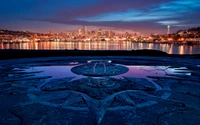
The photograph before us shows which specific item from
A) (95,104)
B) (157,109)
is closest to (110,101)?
(95,104)

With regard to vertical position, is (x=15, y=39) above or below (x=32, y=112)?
above

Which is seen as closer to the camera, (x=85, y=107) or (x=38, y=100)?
(x=85, y=107)

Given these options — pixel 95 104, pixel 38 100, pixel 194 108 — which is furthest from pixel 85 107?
pixel 194 108

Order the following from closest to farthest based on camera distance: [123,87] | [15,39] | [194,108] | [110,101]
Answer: [194,108]
[110,101]
[123,87]
[15,39]

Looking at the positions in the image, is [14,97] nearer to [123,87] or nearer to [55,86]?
[55,86]

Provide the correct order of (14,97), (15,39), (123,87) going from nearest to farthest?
(14,97), (123,87), (15,39)

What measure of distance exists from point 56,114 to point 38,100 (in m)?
1.35

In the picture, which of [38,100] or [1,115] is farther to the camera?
[38,100]

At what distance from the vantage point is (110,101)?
5336mm

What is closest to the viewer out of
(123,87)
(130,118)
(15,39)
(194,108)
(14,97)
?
(130,118)

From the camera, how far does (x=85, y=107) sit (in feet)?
16.1

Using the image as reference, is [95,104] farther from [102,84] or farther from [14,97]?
[14,97]

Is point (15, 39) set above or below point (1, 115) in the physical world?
above

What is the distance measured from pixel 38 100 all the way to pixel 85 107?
178 cm
